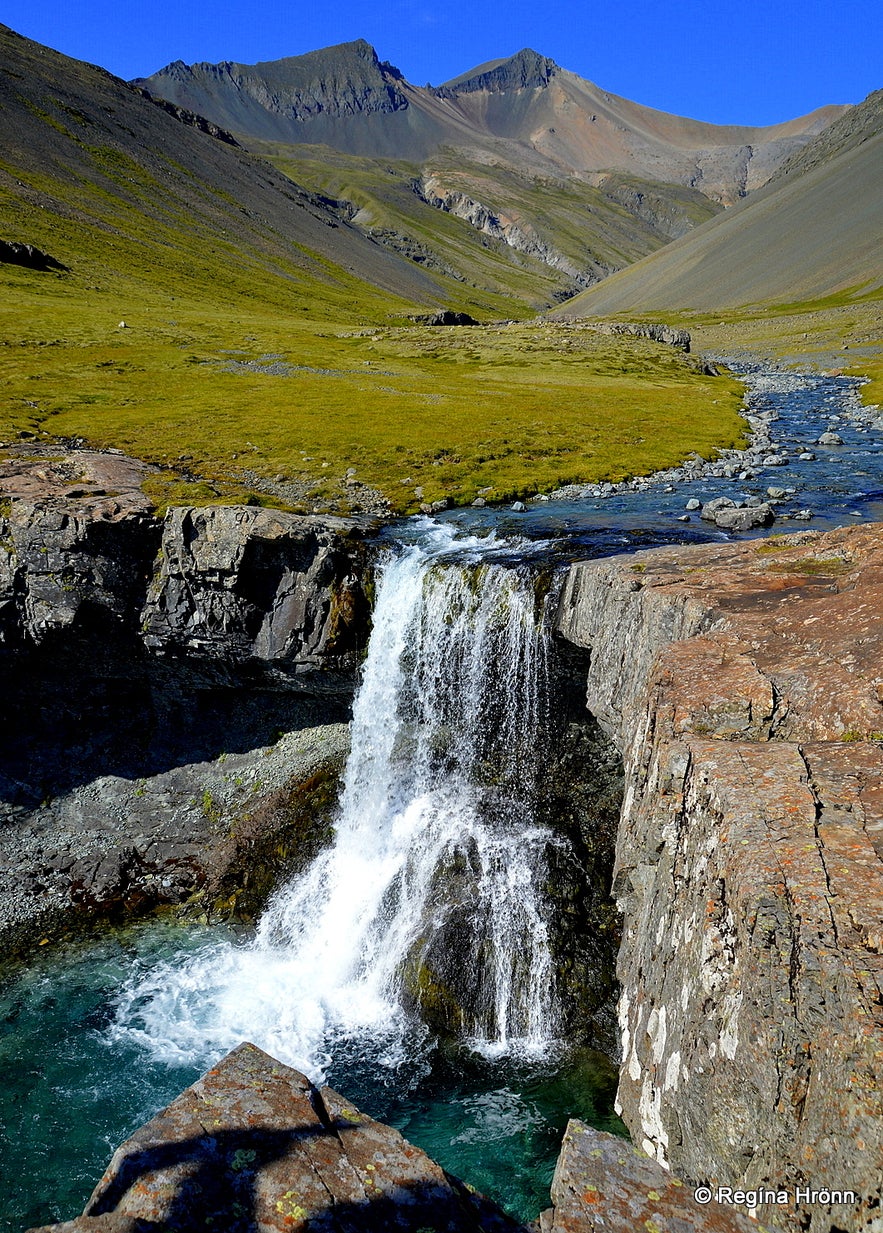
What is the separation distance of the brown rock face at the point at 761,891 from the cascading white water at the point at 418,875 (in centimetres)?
596

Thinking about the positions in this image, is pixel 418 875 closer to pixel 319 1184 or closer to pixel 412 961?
pixel 412 961

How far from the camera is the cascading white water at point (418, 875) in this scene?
72.9 feet

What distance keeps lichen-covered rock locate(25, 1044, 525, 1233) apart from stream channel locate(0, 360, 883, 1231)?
10016 mm

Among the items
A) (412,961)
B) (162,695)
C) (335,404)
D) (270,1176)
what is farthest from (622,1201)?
(335,404)

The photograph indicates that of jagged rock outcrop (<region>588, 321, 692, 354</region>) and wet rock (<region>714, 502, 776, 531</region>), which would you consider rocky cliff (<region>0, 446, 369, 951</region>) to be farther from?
jagged rock outcrop (<region>588, 321, 692, 354</region>)

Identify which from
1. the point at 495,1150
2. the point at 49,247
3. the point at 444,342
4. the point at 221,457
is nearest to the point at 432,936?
the point at 495,1150

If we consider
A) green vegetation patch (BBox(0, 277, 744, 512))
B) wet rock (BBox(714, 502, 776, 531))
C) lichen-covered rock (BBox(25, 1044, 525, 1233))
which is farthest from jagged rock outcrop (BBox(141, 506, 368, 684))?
lichen-covered rock (BBox(25, 1044, 525, 1233))

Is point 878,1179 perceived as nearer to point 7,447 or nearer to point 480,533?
point 480,533

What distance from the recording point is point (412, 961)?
23.3 m

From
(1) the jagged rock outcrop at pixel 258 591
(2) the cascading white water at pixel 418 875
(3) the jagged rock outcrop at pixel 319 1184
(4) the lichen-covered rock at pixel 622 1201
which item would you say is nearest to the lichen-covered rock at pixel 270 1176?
(3) the jagged rock outcrop at pixel 319 1184

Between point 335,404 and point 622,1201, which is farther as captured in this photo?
point 335,404

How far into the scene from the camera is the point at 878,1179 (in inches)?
320

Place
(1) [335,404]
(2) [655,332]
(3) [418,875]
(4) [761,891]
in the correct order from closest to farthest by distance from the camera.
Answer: (4) [761,891] < (3) [418,875] < (1) [335,404] < (2) [655,332]

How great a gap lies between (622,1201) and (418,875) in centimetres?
1782
